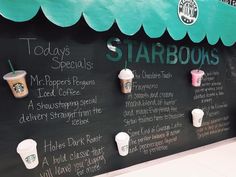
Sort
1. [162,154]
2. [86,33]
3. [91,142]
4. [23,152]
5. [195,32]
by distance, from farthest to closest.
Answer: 1. [162,154]
2. [195,32]
3. [91,142]
4. [86,33]
5. [23,152]

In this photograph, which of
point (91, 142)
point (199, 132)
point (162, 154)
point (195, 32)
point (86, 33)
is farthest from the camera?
point (199, 132)

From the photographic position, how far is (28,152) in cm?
91

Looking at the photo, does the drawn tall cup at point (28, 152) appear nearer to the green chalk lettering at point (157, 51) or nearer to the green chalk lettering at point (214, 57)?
the green chalk lettering at point (157, 51)

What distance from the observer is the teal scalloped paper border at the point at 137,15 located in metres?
0.84

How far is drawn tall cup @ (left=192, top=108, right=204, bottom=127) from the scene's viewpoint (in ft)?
4.66

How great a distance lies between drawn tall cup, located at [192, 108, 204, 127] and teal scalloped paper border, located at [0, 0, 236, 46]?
18.4 inches

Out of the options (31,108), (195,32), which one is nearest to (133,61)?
(195,32)

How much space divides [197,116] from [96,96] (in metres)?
0.75

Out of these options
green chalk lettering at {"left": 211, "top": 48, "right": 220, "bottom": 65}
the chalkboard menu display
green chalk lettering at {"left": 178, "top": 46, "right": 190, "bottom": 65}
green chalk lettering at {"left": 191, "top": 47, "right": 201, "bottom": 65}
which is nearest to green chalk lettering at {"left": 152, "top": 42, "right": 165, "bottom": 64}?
the chalkboard menu display

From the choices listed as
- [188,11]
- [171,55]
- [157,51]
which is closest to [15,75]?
[157,51]

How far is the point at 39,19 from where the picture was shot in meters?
0.90

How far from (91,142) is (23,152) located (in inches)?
13.9

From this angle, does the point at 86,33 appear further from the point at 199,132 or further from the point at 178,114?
the point at 199,132

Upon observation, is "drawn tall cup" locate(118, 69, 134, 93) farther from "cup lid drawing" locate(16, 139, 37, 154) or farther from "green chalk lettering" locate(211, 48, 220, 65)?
"green chalk lettering" locate(211, 48, 220, 65)
